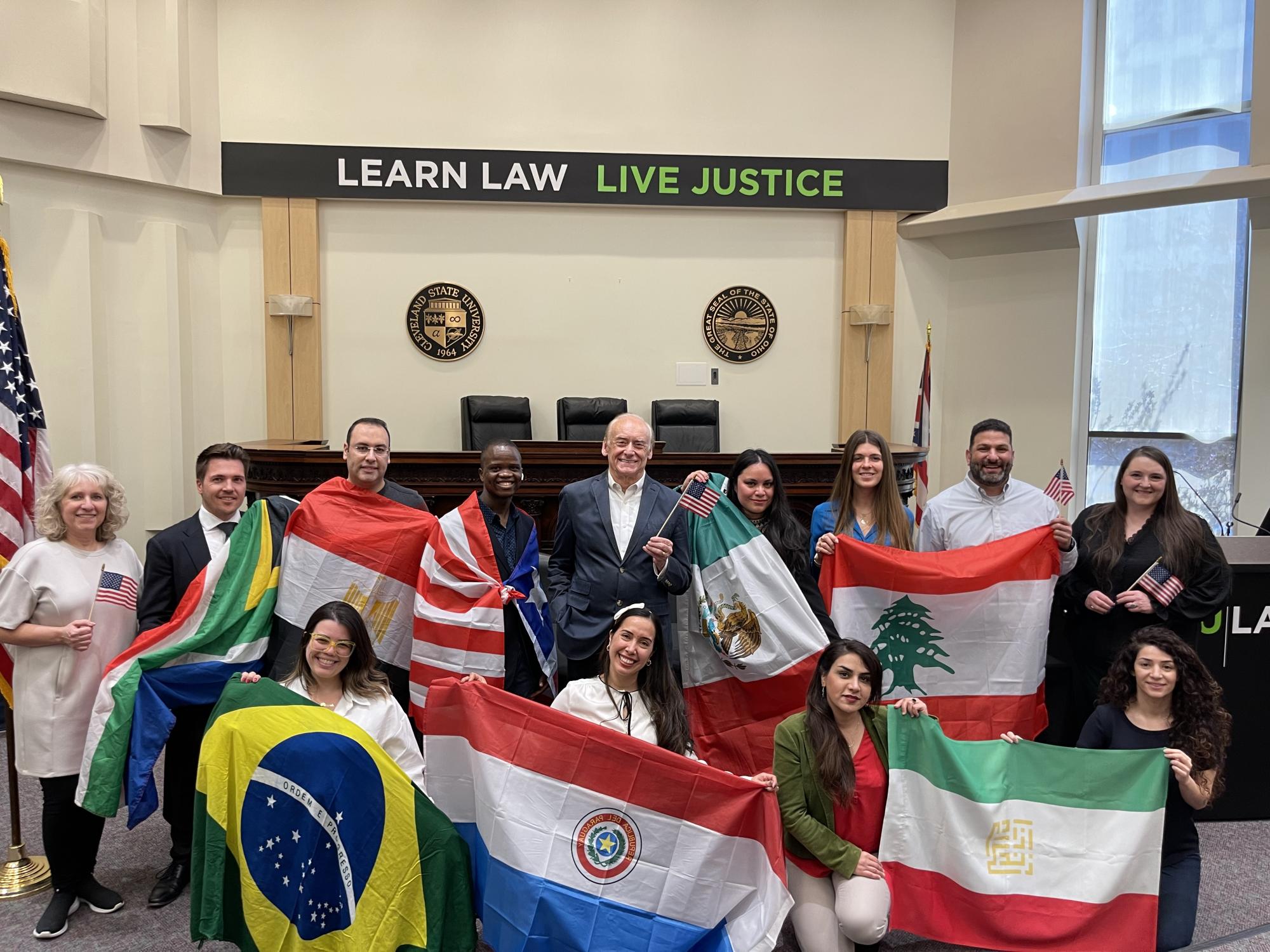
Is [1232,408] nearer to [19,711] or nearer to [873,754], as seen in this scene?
[873,754]

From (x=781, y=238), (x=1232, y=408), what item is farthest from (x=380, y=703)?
(x=1232, y=408)

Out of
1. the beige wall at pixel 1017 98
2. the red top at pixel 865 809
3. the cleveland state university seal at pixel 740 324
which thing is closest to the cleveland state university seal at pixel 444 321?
the cleveland state university seal at pixel 740 324

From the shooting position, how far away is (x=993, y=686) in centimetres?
339

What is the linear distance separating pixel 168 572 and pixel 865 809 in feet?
7.52

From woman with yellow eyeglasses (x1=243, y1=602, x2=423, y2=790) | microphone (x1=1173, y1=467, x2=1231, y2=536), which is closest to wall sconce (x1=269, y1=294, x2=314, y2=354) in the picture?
woman with yellow eyeglasses (x1=243, y1=602, x2=423, y2=790)

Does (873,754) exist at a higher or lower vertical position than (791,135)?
lower

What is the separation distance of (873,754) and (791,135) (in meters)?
6.99

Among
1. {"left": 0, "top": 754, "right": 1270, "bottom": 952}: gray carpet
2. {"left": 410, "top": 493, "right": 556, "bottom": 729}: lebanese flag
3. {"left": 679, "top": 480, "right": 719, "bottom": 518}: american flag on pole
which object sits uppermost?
{"left": 679, "top": 480, "right": 719, "bottom": 518}: american flag on pole

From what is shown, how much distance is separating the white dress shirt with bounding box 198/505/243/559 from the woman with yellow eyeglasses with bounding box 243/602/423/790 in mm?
575

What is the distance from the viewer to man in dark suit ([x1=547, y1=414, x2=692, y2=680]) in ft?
10.5

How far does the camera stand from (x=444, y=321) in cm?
839

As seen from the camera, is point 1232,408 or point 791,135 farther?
point 791,135

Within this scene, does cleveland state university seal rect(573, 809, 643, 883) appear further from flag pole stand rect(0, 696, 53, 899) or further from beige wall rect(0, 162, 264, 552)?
beige wall rect(0, 162, 264, 552)

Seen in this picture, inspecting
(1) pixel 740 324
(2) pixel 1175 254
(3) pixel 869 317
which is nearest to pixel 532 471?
(1) pixel 740 324
